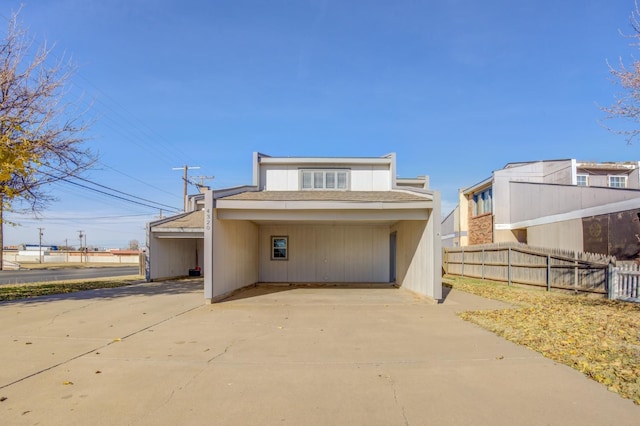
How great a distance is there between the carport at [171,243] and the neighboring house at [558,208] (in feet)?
53.2

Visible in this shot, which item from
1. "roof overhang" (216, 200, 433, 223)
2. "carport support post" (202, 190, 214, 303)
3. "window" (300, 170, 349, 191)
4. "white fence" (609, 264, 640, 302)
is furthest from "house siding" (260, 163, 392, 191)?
"white fence" (609, 264, 640, 302)

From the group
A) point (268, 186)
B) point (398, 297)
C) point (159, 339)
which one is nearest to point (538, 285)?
point (398, 297)

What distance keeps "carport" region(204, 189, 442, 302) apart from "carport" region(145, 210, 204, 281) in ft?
14.3

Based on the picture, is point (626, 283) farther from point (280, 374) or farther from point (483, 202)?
point (483, 202)

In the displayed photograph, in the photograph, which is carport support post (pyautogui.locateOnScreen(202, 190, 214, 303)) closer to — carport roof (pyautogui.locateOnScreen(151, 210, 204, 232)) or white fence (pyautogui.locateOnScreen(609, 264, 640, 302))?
carport roof (pyautogui.locateOnScreen(151, 210, 204, 232))

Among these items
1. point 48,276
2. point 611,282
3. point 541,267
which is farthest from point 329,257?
point 48,276

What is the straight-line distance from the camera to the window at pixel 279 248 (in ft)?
55.1

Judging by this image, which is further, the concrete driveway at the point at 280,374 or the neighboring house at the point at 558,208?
the neighboring house at the point at 558,208

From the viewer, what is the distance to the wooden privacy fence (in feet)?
37.8

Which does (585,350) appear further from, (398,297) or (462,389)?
(398,297)

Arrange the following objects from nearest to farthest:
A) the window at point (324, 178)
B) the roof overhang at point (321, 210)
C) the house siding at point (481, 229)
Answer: the roof overhang at point (321, 210)
the window at point (324, 178)
the house siding at point (481, 229)

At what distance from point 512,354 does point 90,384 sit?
18.4 feet

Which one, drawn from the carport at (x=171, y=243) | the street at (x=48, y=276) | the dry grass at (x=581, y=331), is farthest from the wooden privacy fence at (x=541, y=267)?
the street at (x=48, y=276)

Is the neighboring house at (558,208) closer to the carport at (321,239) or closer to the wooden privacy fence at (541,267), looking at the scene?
the wooden privacy fence at (541,267)
